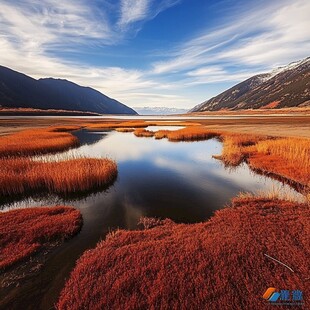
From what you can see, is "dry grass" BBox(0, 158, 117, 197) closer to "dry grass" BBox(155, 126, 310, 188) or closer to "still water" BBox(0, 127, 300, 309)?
"still water" BBox(0, 127, 300, 309)

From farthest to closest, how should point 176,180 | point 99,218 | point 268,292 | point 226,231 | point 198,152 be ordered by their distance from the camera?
point 198,152, point 176,180, point 99,218, point 226,231, point 268,292

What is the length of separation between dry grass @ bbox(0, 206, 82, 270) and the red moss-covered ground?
253 cm

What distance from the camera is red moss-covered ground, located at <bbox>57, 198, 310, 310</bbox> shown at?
635 cm

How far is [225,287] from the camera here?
6652 millimetres

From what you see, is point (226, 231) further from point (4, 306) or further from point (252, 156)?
point (252, 156)

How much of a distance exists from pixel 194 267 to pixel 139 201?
8644 mm

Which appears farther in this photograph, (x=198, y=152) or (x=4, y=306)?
(x=198, y=152)

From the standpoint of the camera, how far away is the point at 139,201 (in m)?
15.8

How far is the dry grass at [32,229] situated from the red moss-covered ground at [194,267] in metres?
2.53

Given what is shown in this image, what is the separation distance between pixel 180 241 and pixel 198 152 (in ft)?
87.3

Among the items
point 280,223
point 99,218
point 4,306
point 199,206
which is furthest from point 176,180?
point 4,306

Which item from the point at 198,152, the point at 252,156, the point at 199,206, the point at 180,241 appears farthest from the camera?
the point at 198,152
